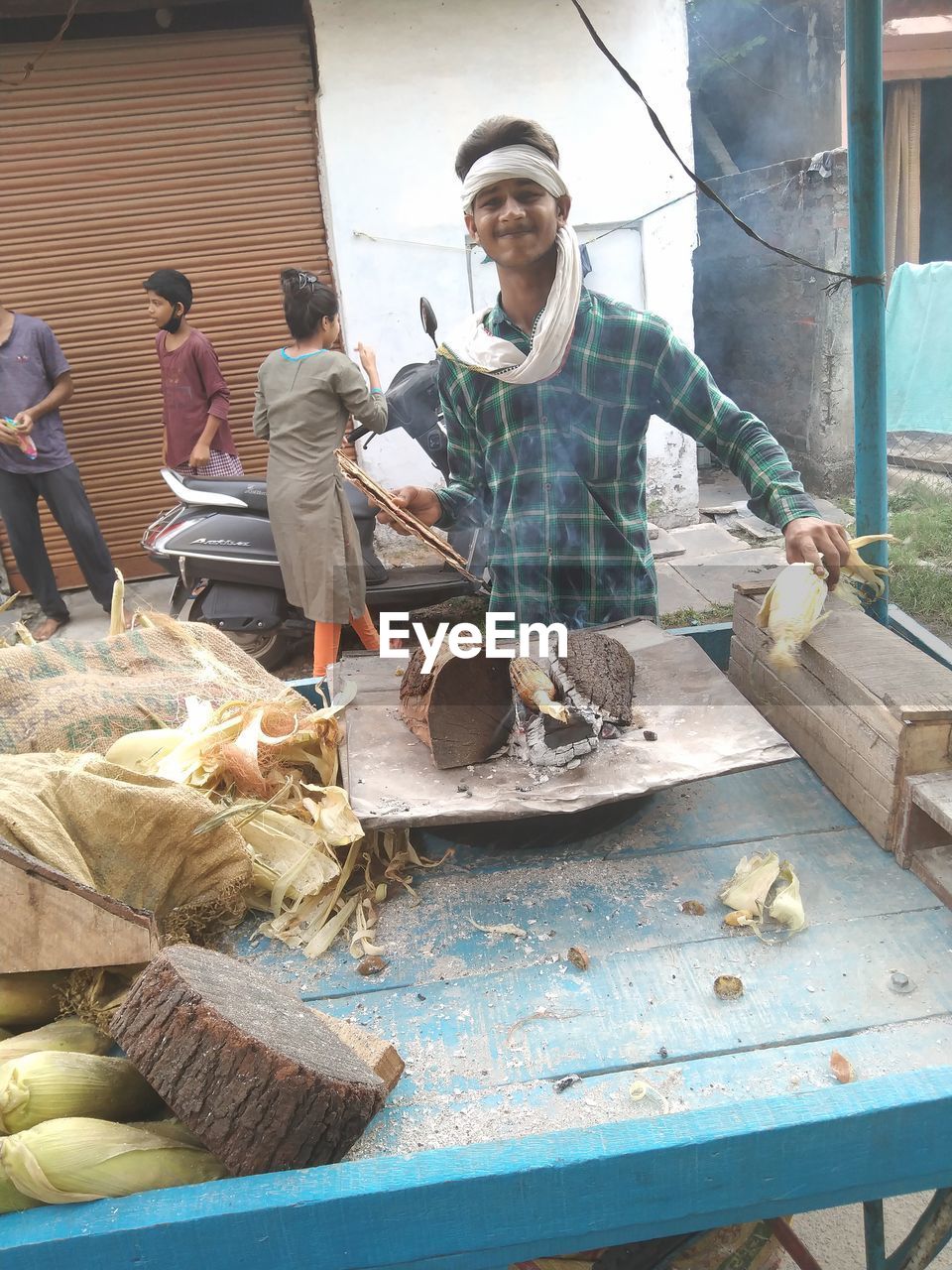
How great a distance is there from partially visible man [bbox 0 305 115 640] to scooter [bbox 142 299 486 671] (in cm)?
124

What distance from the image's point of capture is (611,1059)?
1.48m

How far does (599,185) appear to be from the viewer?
22.3 feet

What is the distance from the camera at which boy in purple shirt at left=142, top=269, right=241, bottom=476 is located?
5641 mm

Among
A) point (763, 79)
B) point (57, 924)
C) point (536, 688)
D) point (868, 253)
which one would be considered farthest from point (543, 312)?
point (763, 79)

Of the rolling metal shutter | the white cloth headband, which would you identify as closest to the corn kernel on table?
the white cloth headband

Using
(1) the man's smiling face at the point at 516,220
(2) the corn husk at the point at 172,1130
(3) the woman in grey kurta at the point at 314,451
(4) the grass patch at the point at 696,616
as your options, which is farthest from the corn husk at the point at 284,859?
(4) the grass patch at the point at 696,616

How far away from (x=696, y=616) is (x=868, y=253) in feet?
11.5

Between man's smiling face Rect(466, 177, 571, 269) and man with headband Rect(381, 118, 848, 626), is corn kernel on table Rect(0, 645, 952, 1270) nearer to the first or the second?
man with headband Rect(381, 118, 848, 626)

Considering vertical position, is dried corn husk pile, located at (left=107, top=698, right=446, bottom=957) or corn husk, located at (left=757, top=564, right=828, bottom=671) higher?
corn husk, located at (left=757, top=564, right=828, bottom=671)

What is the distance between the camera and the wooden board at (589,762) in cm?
180

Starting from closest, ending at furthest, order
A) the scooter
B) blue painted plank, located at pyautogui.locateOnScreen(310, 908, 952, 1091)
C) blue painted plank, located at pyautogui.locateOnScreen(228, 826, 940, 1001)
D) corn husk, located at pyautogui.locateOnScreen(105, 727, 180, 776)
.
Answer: blue painted plank, located at pyautogui.locateOnScreen(310, 908, 952, 1091), blue painted plank, located at pyautogui.locateOnScreen(228, 826, 940, 1001), corn husk, located at pyautogui.locateOnScreen(105, 727, 180, 776), the scooter

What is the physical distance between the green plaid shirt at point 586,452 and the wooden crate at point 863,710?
383 mm

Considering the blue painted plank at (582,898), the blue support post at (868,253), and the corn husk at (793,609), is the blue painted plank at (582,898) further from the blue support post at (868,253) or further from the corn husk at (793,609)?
the blue support post at (868,253)

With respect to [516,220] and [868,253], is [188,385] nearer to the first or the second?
[516,220]
